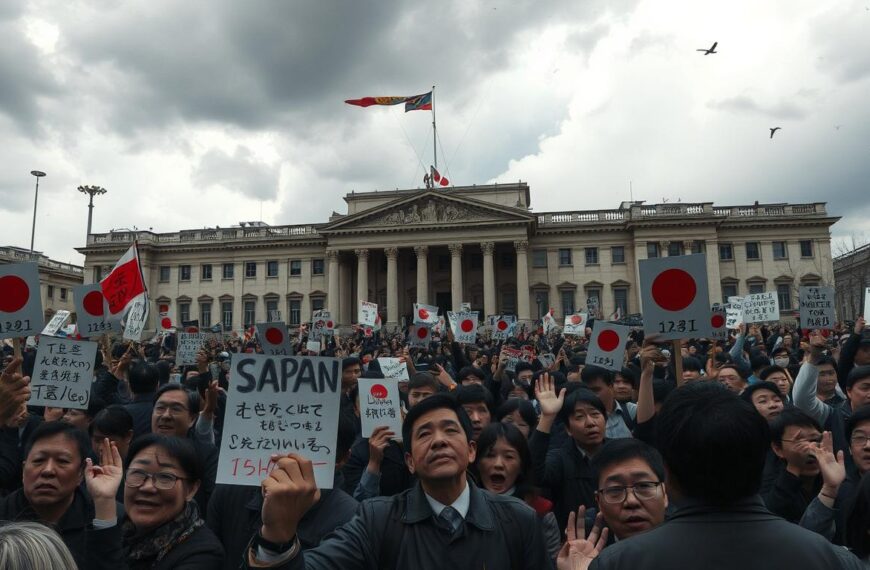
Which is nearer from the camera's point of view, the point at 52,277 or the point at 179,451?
the point at 179,451

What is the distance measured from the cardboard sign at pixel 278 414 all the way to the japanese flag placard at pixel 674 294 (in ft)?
11.7

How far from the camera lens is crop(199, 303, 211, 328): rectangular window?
6147cm

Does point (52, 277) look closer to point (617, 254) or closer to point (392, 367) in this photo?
point (617, 254)

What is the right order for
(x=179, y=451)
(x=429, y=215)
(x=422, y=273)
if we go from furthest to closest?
(x=429, y=215) < (x=422, y=273) < (x=179, y=451)

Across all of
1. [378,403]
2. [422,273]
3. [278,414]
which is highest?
[422,273]

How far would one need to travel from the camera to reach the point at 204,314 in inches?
2443

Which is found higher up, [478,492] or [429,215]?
[429,215]

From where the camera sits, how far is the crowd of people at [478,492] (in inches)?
78.0

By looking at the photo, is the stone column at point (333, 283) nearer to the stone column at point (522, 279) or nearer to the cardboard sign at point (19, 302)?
the stone column at point (522, 279)

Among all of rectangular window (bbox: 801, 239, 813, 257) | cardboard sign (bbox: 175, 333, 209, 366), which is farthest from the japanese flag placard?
rectangular window (bbox: 801, 239, 813, 257)

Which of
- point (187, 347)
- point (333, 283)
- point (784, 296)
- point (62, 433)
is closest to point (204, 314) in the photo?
point (333, 283)

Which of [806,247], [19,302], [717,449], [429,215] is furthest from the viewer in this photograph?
[429,215]

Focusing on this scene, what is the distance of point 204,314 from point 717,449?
6513cm

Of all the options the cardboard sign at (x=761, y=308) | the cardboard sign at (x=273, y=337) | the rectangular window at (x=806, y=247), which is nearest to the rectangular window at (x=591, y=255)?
the rectangular window at (x=806, y=247)
